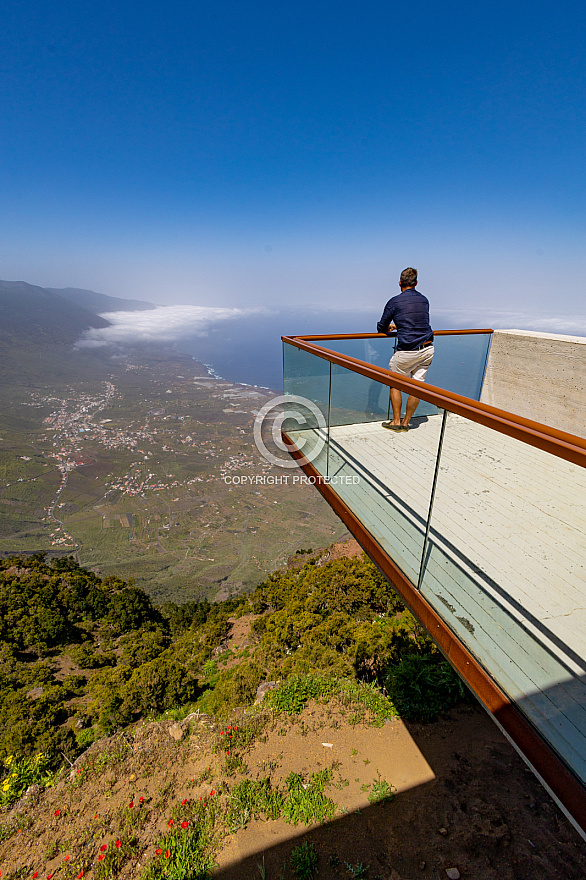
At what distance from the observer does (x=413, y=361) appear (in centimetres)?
450

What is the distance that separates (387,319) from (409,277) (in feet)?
1.70

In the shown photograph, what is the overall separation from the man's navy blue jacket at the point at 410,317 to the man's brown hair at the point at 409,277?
2.8 inches

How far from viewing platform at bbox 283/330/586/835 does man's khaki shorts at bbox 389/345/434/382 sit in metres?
0.71

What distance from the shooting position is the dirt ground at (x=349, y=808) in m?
3.90

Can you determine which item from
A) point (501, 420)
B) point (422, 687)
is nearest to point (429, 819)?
point (422, 687)

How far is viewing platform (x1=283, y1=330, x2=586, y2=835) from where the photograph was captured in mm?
1638

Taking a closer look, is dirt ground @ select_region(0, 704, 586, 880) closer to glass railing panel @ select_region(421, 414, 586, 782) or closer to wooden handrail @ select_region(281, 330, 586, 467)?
glass railing panel @ select_region(421, 414, 586, 782)

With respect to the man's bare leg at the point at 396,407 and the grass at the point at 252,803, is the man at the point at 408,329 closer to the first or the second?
the man's bare leg at the point at 396,407

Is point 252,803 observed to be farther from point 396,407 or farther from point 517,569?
point 396,407

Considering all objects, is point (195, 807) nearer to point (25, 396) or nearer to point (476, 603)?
point (476, 603)

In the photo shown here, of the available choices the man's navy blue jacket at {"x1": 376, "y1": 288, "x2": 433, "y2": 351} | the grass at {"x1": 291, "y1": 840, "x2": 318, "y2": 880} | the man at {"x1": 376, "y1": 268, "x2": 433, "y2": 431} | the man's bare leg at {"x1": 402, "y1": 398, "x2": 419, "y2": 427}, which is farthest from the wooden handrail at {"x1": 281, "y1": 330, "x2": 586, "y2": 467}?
Answer: the grass at {"x1": 291, "y1": 840, "x2": 318, "y2": 880}

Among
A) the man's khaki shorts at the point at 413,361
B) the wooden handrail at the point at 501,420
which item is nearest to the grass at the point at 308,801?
the wooden handrail at the point at 501,420

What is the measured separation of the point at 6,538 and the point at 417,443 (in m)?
82.9

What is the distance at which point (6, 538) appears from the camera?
64.5 m
